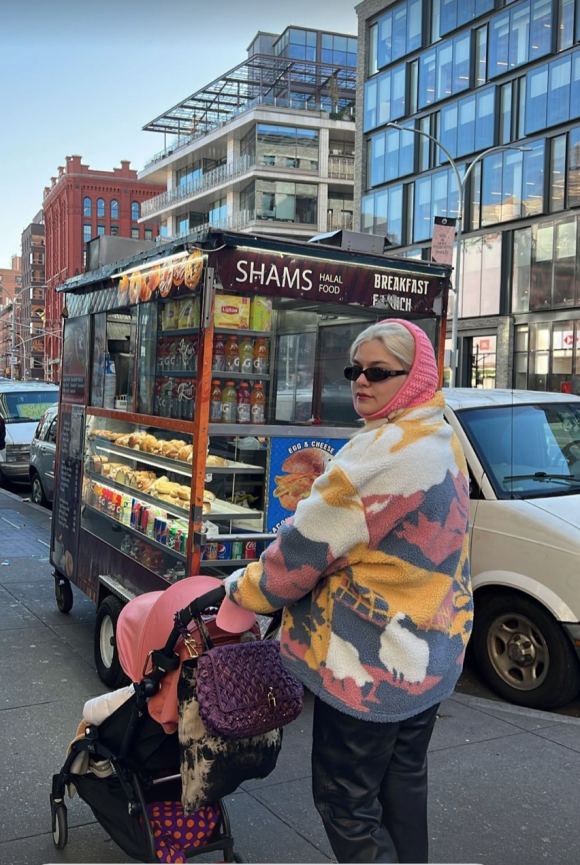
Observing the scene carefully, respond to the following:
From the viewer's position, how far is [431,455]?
2.15m

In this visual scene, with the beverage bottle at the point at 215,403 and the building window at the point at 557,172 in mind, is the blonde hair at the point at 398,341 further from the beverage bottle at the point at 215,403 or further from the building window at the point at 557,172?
the building window at the point at 557,172

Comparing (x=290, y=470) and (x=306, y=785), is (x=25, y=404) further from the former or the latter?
(x=306, y=785)

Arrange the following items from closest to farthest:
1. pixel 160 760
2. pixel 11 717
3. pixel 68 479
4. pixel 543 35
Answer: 1. pixel 160 760
2. pixel 11 717
3. pixel 68 479
4. pixel 543 35

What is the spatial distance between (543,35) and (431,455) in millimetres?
34927

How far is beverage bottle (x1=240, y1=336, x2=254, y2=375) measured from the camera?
4.98 meters

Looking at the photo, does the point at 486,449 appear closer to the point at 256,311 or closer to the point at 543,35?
the point at 256,311

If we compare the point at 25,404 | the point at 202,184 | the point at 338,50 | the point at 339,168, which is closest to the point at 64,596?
the point at 25,404

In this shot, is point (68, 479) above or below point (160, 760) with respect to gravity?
above

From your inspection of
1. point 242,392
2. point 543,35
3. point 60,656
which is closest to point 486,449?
point 242,392

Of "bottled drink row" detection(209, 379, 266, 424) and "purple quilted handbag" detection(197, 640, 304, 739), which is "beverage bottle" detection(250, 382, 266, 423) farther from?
"purple quilted handbag" detection(197, 640, 304, 739)

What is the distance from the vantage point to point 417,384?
221 cm

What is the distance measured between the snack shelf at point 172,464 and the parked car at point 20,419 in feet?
31.3

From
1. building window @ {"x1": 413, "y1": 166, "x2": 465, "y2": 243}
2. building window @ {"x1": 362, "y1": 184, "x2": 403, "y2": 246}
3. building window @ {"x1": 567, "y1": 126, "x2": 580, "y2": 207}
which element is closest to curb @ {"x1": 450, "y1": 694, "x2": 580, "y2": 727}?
building window @ {"x1": 567, "y1": 126, "x2": 580, "y2": 207}

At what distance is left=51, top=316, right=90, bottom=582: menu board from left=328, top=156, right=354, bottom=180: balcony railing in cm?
4976
